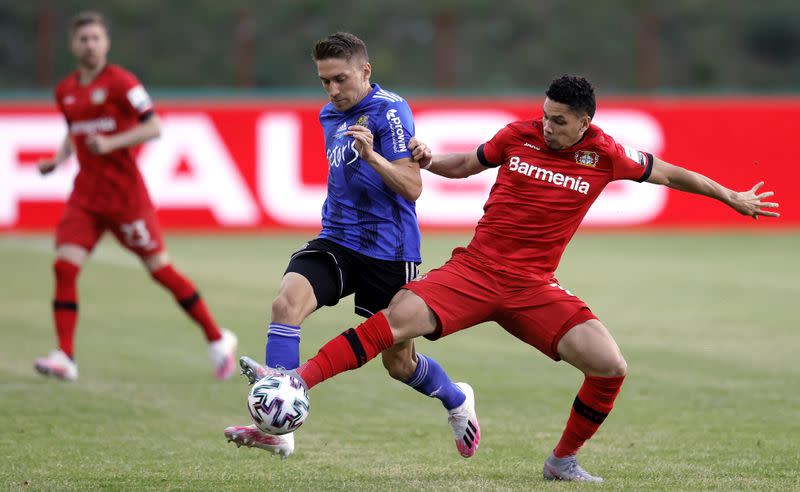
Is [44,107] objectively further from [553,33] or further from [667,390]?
[667,390]

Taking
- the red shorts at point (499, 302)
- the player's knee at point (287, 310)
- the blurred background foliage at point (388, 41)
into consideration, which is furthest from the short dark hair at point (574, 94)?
the blurred background foliage at point (388, 41)

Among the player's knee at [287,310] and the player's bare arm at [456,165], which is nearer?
the player's knee at [287,310]

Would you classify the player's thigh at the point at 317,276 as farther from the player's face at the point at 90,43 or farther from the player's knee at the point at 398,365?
the player's face at the point at 90,43

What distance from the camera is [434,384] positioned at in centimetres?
661

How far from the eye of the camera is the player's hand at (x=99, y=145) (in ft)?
28.4

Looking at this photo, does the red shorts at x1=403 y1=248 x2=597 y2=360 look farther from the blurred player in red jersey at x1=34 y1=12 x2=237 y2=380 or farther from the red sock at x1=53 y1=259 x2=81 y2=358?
the red sock at x1=53 y1=259 x2=81 y2=358

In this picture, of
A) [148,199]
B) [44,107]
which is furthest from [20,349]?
[44,107]

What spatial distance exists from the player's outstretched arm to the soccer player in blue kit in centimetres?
115

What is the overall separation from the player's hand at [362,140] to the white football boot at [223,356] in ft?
12.0

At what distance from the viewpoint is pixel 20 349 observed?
1023 cm

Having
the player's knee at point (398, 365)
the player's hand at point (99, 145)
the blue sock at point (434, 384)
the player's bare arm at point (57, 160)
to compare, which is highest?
the player's hand at point (99, 145)

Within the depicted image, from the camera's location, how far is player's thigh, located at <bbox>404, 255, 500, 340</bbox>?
5.93 metres

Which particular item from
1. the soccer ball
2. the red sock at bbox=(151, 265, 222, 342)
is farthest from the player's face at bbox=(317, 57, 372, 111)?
the red sock at bbox=(151, 265, 222, 342)

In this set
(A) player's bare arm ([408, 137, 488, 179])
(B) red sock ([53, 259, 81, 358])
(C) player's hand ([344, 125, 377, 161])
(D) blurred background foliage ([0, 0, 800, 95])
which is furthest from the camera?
(D) blurred background foliage ([0, 0, 800, 95])
